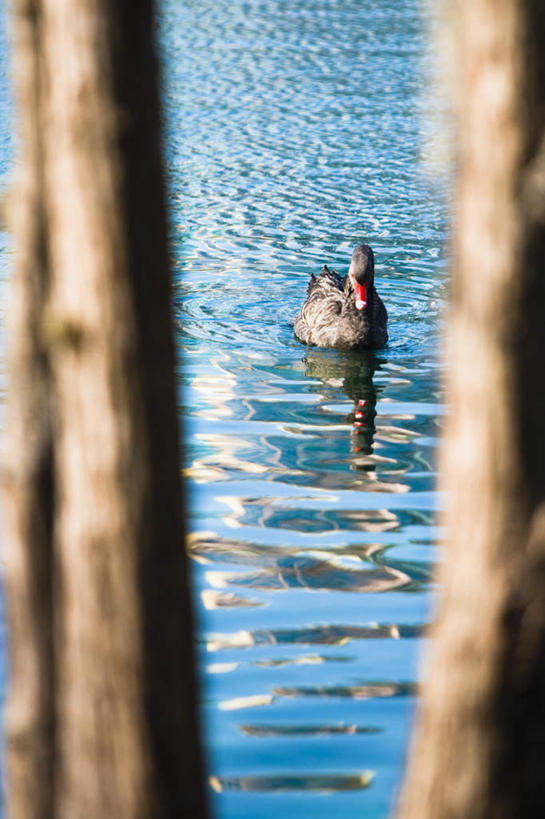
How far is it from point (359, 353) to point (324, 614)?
18.3ft

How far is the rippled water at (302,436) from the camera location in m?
5.94

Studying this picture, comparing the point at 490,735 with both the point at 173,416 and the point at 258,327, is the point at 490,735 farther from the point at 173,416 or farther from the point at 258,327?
the point at 258,327

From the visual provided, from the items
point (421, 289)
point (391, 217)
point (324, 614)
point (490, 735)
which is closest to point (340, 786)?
point (324, 614)

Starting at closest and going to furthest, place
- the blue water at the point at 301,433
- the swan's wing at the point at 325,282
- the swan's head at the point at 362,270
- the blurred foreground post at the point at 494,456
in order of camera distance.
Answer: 1. the blurred foreground post at the point at 494,456
2. the blue water at the point at 301,433
3. the swan's head at the point at 362,270
4. the swan's wing at the point at 325,282

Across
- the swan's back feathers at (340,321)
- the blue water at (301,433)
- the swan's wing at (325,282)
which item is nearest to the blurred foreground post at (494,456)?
the blue water at (301,433)

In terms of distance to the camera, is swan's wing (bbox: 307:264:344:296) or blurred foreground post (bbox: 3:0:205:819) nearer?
blurred foreground post (bbox: 3:0:205:819)

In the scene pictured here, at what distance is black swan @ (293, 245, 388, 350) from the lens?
12203 millimetres

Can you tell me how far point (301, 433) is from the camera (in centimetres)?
1000

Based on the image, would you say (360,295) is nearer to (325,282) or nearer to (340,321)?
(340,321)

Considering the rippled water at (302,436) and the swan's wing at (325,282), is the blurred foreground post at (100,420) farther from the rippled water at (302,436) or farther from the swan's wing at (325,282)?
the swan's wing at (325,282)

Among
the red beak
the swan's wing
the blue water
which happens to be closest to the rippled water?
the blue water

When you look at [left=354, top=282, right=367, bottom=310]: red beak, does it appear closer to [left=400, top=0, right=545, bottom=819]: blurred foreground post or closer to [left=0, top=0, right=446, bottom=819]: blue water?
[left=0, top=0, right=446, bottom=819]: blue water

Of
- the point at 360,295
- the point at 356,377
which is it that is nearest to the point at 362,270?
the point at 360,295

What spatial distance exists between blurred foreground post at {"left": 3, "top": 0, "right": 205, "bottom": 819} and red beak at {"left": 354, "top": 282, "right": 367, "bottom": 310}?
8.96m
